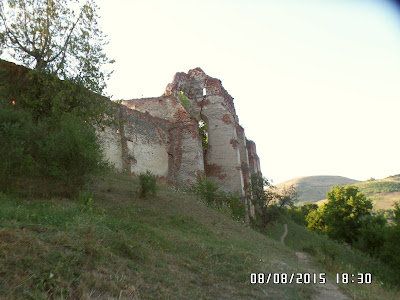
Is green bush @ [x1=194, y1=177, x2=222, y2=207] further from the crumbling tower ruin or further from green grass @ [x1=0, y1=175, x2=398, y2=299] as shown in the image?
green grass @ [x1=0, y1=175, x2=398, y2=299]

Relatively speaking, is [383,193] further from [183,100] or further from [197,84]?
[183,100]

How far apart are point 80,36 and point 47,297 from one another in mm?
10581

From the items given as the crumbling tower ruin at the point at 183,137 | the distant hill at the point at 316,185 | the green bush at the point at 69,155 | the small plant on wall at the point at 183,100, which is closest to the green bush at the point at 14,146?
the green bush at the point at 69,155

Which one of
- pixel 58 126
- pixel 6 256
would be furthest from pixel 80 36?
pixel 6 256

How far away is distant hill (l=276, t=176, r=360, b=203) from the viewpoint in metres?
101

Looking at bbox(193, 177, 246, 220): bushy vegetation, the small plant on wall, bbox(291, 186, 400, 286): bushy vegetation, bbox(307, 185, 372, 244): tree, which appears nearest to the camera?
bbox(193, 177, 246, 220): bushy vegetation

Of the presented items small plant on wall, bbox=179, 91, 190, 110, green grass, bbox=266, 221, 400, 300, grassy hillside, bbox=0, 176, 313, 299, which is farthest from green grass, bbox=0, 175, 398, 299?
small plant on wall, bbox=179, 91, 190, 110

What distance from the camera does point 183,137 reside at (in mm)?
19359

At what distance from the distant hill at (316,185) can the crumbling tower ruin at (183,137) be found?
255ft

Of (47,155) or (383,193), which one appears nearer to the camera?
(47,155)

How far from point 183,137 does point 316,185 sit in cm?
10604

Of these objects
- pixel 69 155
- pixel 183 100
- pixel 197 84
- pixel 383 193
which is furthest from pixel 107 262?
pixel 383 193

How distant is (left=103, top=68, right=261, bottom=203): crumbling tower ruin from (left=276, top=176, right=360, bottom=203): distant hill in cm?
7785

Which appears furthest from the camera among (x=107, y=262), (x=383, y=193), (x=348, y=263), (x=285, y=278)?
(x=383, y=193)
